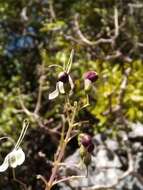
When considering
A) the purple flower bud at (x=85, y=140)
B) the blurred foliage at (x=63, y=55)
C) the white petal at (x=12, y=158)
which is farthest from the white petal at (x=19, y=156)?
the blurred foliage at (x=63, y=55)

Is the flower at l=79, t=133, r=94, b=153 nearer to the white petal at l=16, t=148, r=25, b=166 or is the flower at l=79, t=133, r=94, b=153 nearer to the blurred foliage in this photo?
the white petal at l=16, t=148, r=25, b=166

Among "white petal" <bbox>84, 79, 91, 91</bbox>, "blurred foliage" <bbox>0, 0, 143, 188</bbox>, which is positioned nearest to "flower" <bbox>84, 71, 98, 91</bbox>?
"white petal" <bbox>84, 79, 91, 91</bbox>

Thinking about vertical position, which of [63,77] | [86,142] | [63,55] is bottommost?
[63,55]

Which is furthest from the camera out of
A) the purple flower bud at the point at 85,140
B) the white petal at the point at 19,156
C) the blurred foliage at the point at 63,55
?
the blurred foliage at the point at 63,55

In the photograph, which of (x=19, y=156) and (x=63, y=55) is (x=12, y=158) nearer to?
(x=19, y=156)

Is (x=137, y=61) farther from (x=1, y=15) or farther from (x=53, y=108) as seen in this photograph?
(x=1, y=15)

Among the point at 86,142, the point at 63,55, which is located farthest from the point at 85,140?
the point at 63,55

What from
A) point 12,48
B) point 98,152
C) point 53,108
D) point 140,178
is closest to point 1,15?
point 12,48

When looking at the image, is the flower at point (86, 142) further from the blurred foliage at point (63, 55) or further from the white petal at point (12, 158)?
the blurred foliage at point (63, 55)
